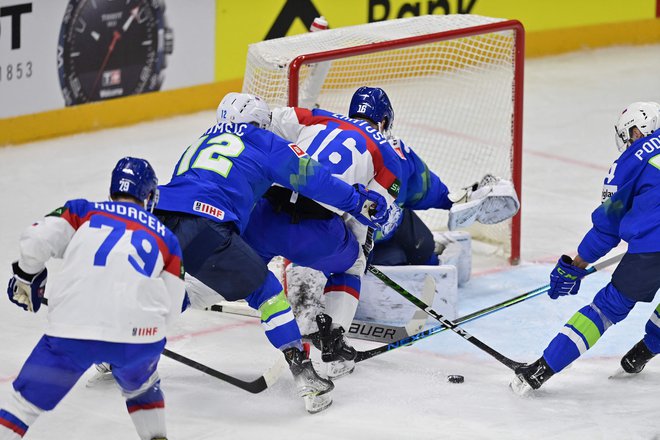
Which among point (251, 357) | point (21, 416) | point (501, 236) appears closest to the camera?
point (21, 416)

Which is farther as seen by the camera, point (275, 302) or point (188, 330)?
point (188, 330)

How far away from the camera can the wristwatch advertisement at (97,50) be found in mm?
7121

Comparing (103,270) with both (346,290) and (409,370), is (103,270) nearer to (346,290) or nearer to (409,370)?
(346,290)

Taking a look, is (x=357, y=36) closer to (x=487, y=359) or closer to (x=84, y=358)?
(x=487, y=359)

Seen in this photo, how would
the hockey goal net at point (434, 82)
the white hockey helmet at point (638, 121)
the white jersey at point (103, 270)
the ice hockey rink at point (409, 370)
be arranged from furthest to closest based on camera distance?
1. the hockey goal net at point (434, 82)
2. the white hockey helmet at point (638, 121)
3. the ice hockey rink at point (409, 370)
4. the white jersey at point (103, 270)

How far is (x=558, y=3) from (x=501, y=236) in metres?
3.58

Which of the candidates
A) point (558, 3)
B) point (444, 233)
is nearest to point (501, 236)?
point (444, 233)

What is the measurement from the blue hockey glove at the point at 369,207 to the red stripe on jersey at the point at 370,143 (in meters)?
0.18

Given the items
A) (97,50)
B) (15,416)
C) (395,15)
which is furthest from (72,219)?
(395,15)

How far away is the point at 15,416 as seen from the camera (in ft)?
11.7

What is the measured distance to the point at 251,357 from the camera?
4.92 meters

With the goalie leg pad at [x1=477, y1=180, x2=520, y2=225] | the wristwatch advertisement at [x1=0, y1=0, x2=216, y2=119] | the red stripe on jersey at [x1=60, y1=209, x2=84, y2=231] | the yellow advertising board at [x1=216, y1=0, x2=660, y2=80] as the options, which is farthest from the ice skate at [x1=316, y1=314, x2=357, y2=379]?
the yellow advertising board at [x1=216, y1=0, x2=660, y2=80]

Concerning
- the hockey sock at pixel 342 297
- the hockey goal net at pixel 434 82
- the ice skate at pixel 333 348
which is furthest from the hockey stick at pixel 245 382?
the hockey goal net at pixel 434 82

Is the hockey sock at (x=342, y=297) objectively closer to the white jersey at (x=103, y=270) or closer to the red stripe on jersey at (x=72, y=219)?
the white jersey at (x=103, y=270)
